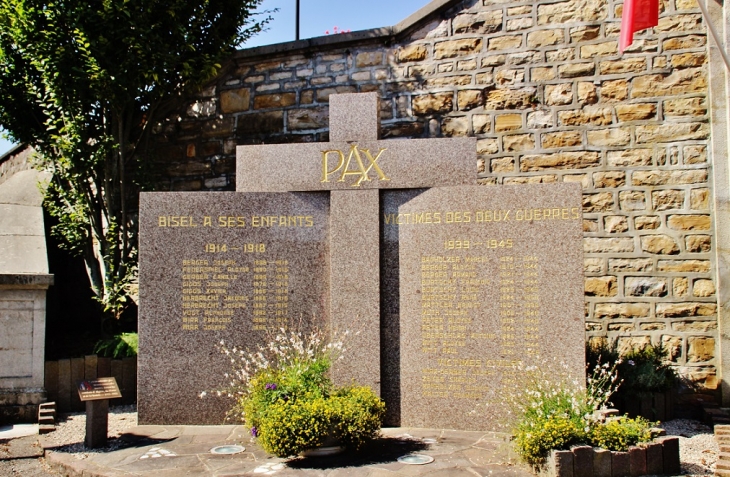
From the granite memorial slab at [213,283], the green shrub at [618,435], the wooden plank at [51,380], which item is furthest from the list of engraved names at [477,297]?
the wooden plank at [51,380]

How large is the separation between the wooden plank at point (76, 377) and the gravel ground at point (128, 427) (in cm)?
22

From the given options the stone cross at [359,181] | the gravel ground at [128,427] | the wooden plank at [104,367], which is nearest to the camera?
the gravel ground at [128,427]

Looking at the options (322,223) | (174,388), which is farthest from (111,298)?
(322,223)

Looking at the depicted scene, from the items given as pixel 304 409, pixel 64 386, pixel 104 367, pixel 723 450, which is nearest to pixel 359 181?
pixel 304 409

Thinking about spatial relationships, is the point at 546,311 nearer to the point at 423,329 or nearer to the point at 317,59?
the point at 423,329

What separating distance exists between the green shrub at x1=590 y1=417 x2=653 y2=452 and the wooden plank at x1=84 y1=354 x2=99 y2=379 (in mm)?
5411

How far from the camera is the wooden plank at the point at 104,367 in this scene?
303 inches

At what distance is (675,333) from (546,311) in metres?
2.46

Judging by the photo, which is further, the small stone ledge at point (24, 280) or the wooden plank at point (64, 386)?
the wooden plank at point (64, 386)

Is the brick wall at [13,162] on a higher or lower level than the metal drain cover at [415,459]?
higher

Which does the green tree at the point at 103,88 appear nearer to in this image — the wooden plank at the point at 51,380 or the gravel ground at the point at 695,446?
the wooden plank at the point at 51,380

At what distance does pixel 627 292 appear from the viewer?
25.6 ft

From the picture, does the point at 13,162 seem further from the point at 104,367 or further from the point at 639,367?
the point at 639,367

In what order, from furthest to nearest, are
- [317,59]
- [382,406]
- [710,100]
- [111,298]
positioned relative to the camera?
[317,59], [111,298], [710,100], [382,406]
